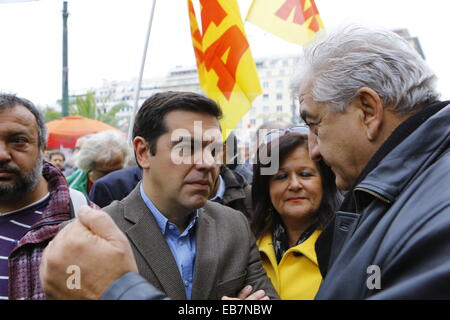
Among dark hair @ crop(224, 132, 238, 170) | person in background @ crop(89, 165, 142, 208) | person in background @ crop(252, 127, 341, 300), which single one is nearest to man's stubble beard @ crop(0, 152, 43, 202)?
person in background @ crop(252, 127, 341, 300)

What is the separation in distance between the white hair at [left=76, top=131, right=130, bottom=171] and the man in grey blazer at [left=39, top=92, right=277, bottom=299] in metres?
2.36

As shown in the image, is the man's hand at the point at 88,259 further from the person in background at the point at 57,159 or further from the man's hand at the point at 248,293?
the person in background at the point at 57,159

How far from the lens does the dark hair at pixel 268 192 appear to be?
2.57 meters

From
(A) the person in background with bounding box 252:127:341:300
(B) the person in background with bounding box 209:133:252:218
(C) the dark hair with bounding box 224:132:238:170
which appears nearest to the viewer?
(A) the person in background with bounding box 252:127:341:300

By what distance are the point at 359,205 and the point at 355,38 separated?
24.5 inches

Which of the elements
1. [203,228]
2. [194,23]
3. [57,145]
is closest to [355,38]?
[203,228]

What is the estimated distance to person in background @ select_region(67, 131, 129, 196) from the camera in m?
4.44

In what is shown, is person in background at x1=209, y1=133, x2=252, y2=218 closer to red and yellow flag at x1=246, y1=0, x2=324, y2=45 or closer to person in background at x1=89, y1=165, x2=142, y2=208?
person in background at x1=89, y1=165, x2=142, y2=208

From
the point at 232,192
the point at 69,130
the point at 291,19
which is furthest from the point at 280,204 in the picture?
the point at 69,130

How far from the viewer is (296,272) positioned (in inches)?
87.8

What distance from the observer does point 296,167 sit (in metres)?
2.61

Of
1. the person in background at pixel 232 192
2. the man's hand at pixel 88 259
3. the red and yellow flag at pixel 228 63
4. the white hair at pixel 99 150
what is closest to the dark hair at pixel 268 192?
the person in background at pixel 232 192

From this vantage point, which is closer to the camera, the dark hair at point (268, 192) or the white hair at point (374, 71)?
the white hair at point (374, 71)

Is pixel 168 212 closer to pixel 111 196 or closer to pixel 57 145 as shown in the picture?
pixel 111 196
